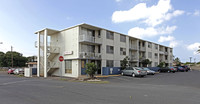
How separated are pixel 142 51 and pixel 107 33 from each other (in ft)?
51.7

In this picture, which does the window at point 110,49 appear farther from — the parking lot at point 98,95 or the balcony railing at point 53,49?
the parking lot at point 98,95

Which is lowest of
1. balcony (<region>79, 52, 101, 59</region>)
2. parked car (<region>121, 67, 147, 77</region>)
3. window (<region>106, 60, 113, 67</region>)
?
parked car (<region>121, 67, 147, 77</region>)

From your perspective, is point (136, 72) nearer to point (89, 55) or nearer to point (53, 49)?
point (89, 55)

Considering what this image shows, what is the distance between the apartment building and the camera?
2300 cm

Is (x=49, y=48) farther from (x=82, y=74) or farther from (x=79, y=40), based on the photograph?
(x=82, y=74)

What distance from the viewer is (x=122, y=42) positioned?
99.3 ft

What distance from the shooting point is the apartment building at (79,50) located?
2300 cm

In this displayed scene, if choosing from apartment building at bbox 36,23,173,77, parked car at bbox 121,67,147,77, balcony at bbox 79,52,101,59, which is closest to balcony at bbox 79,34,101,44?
apartment building at bbox 36,23,173,77

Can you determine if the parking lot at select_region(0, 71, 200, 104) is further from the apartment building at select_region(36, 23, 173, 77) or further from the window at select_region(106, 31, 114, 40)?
the window at select_region(106, 31, 114, 40)

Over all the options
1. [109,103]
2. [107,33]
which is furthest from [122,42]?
[109,103]

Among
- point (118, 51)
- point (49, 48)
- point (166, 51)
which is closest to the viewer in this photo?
point (49, 48)

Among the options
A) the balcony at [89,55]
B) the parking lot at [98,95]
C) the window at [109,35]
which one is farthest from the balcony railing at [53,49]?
the parking lot at [98,95]

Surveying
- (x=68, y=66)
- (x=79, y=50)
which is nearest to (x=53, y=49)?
(x=68, y=66)

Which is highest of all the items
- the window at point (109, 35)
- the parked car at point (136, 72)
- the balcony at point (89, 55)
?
the window at point (109, 35)
